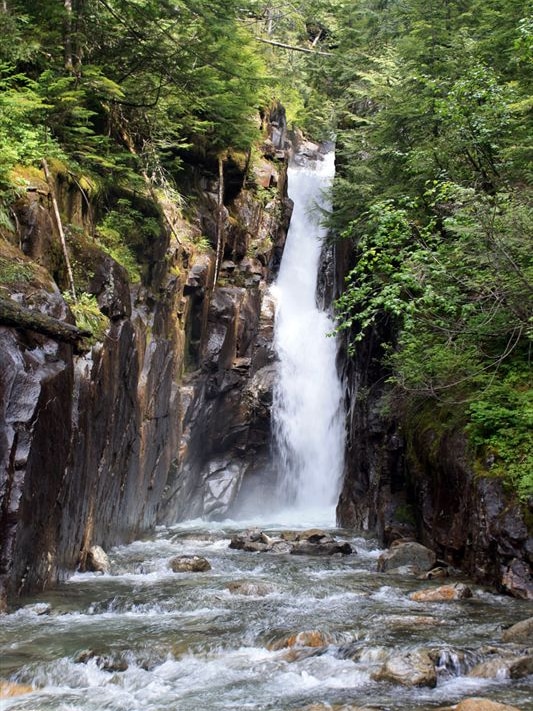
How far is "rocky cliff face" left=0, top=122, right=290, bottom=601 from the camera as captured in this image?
8664 millimetres

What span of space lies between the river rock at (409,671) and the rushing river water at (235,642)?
0.11m

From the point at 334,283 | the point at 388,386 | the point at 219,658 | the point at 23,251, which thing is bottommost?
the point at 219,658

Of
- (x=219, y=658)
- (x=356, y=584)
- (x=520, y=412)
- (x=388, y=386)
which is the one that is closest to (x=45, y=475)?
(x=219, y=658)

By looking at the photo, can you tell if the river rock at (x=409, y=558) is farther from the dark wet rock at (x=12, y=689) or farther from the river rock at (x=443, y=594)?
the dark wet rock at (x=12, y=689)

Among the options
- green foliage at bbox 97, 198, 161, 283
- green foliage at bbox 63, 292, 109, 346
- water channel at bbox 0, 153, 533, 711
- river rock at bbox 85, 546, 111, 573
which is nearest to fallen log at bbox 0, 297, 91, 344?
green foliage at bbox 63, 292, 109, 346

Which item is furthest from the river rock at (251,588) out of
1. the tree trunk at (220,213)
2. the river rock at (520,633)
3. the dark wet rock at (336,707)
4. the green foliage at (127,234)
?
the tree trunk at (220,213)

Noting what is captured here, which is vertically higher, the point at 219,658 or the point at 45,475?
the point at 45,475

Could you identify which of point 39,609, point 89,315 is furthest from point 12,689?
point 89,315

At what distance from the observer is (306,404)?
24.4 metres

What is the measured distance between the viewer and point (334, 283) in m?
27.0

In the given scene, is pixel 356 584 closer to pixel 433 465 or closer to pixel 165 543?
pixel 433 465

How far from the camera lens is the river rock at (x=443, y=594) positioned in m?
9.21

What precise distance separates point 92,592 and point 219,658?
333 centimetres

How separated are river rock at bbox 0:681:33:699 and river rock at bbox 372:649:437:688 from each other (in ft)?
11.0
